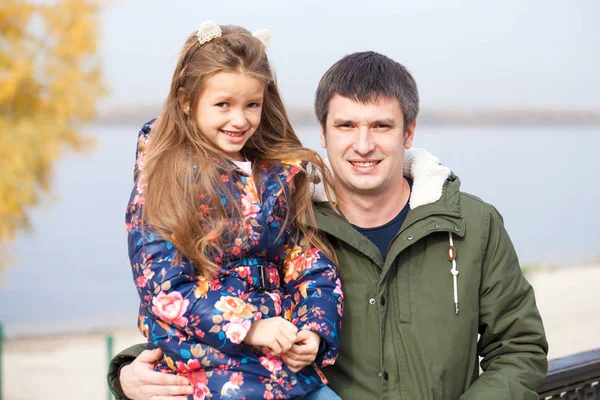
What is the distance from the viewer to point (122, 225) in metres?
18.5

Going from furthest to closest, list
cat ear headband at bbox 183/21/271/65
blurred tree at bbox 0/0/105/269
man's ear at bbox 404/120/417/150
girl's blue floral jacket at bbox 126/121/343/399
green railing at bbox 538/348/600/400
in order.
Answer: blurred tree at bbox 0/0/105/269, green railing at bbox 538/348/600/400, man's ear at bbox 404/120/417/150, cat ear headband at bbox 183/21/271/65, girl's blue floral jacket at bbox 126/121/343/399

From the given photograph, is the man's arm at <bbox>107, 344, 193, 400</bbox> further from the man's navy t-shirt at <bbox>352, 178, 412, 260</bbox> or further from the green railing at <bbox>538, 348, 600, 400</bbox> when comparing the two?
the green railing at <bbox>538, 348, 600, 400</bbox>

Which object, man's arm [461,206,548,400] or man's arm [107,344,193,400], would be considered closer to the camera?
man's arm [107,344,193,400]

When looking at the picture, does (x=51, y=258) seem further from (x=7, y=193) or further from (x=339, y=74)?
(x=339, y=74)

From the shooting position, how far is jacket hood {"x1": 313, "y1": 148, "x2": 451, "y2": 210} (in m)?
2.09

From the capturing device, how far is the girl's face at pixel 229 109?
1904 mm

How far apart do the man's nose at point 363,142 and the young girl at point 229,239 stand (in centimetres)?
12

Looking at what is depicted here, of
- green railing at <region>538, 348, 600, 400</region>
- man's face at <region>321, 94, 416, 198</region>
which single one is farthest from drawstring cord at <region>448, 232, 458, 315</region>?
green railing at <region>538, 348, 600, 400</region>

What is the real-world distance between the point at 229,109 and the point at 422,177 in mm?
583

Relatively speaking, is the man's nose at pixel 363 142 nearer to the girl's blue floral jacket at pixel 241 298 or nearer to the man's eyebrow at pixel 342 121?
the man's eyebrow at pixel 342 121

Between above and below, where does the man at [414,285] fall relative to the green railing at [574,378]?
above

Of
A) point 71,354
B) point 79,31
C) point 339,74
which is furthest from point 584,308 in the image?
point 339,74

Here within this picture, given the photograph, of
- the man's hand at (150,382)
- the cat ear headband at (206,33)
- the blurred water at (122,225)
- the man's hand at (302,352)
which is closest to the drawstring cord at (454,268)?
the man's hand at (302,352)

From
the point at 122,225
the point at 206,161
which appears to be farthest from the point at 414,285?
the point at 122,225
